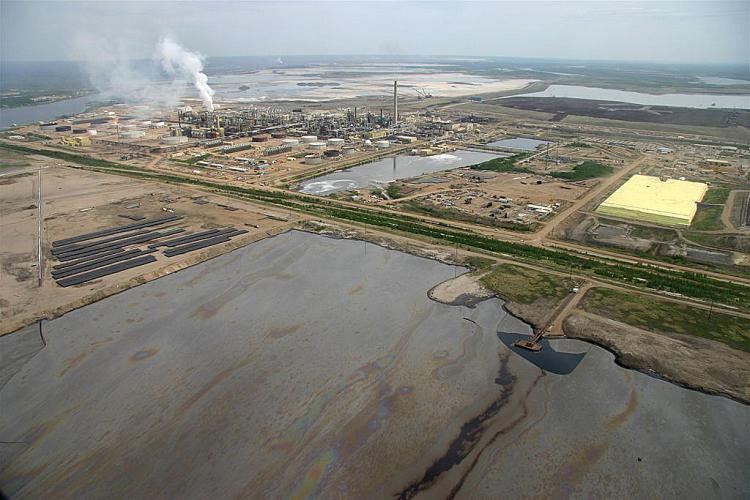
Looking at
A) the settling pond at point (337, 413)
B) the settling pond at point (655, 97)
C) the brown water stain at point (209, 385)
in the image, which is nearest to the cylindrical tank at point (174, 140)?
the settling pond at point (337, 413)

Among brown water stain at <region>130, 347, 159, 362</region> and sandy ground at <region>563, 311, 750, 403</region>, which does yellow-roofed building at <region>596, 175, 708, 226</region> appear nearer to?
sandy ground at <region>563, 311, 750, 403</region>

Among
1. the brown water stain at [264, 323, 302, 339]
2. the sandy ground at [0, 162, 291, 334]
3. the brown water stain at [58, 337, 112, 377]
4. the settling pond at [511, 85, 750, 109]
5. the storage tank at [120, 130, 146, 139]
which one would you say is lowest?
the brown water stain at [264, 323, 302, 339]

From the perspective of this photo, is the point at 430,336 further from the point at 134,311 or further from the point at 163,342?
the point at 134,311

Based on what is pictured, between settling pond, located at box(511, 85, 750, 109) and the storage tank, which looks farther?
settling pond, located at box(511, 85, 750, 109)

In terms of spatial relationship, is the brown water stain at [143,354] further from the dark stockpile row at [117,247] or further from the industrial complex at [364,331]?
the dark stockpile row at [117,247]

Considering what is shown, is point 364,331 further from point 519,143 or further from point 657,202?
point 519,143

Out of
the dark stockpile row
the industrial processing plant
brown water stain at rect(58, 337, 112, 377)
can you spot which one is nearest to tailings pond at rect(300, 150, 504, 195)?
the industrial processing plant

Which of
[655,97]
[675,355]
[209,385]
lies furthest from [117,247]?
[655,97]
